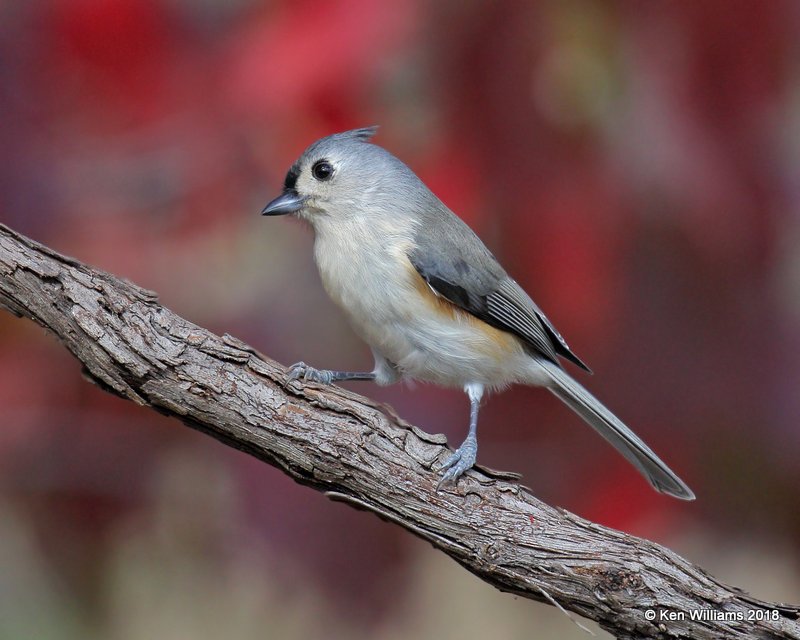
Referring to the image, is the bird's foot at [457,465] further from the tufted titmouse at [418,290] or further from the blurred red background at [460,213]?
the blurred red background at [460,213]

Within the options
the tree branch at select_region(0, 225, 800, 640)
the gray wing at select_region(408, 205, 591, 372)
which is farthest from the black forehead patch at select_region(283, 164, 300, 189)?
the tree branch at select_region(0, 225, 800, 640)

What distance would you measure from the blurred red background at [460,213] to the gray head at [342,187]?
90mm

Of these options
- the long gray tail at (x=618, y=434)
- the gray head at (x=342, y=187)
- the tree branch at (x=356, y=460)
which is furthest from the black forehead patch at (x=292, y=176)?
the long gray tail at (x=618, y=434)

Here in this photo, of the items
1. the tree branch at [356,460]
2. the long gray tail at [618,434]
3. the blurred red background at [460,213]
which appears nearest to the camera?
the tree branch at [356,460]

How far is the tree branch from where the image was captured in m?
1.91

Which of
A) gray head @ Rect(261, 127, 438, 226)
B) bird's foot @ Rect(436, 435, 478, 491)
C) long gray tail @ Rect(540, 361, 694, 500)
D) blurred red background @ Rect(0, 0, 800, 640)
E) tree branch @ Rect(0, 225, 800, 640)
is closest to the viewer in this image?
tree branch @ Rect(0, 225, 800, 640)

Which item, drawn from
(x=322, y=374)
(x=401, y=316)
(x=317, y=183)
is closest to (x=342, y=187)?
(x=317, y=183)

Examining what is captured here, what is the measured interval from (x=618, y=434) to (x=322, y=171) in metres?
1.17

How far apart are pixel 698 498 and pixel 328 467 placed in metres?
1.22

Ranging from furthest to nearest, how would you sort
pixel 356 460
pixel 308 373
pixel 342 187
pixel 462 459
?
1. pixel 342 187
2. pixel 308 373
3. pixel 462 459
4. pixel 356 460

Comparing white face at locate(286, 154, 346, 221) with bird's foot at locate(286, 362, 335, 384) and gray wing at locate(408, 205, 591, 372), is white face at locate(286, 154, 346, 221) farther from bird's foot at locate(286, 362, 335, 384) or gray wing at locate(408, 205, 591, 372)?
bird's foot at locate(286, 362, 335, 384)

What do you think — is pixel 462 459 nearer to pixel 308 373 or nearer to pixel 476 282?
pixel 308 373

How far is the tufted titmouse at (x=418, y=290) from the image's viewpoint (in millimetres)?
2545

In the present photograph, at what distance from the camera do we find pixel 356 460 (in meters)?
2.01
